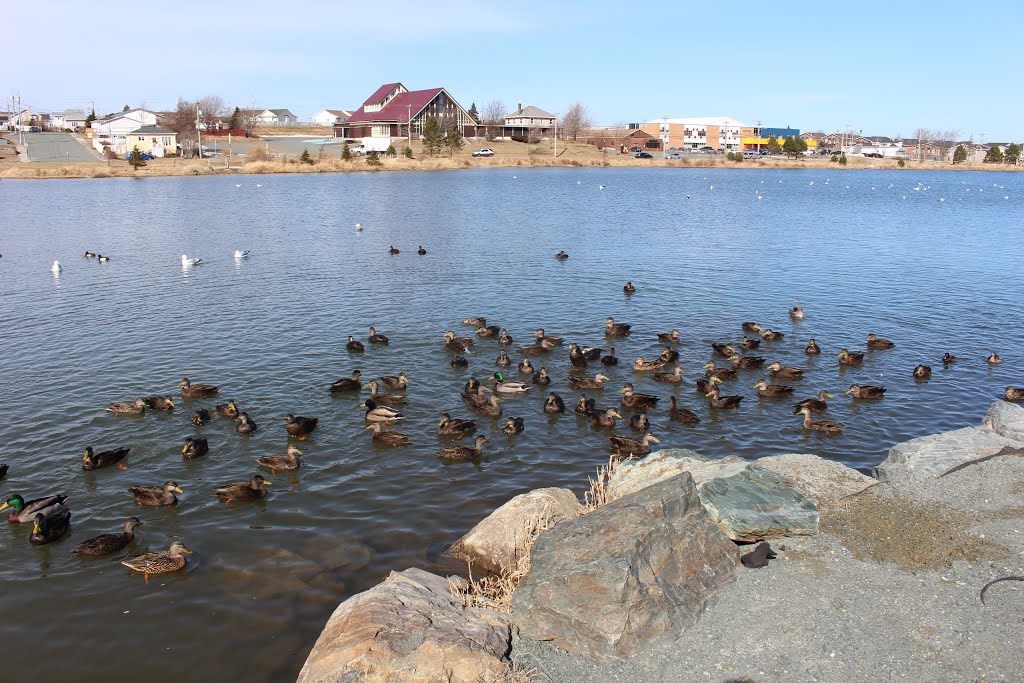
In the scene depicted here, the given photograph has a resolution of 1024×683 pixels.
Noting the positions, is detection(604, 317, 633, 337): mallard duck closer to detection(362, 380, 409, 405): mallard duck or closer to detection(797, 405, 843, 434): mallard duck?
detection(797, 405, 843, 434): mallard duck

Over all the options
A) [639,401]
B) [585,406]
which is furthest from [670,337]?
[585,406]

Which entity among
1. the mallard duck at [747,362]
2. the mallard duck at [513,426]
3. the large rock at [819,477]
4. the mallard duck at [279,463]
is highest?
the mallard duck at [747,362]

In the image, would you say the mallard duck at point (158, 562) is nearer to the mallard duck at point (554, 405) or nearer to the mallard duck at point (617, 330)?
the mallard duck at point (554, 405)

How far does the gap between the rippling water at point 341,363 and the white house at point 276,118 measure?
131m

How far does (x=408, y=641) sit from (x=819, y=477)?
25.0 ft

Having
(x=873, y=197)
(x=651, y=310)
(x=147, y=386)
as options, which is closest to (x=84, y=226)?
(x=147, y=386)

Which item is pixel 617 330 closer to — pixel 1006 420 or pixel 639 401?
pixel 639 401

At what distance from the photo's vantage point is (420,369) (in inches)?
880

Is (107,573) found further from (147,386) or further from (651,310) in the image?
(651,310)

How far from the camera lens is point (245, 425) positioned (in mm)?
17594

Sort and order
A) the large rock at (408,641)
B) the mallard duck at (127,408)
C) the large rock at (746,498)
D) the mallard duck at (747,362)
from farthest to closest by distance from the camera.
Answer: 1. the mallard duck at (747,362)
2. the mallard duck at (127,408)
3. the large rock at (746,498)
4. the large rock at (408,641)

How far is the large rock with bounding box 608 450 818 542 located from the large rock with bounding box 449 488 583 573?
108cm

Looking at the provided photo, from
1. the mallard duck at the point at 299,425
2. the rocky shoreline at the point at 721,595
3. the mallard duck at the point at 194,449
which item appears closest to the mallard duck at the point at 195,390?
the mallard duck at the point at 194,449

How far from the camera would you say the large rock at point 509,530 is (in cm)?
1223
